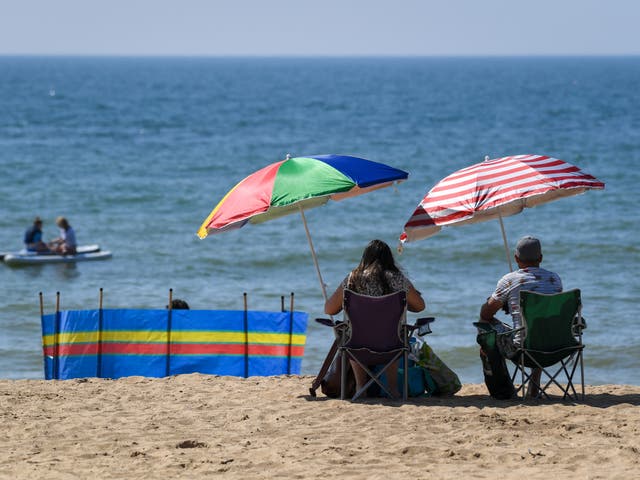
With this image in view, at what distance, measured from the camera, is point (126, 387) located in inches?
298

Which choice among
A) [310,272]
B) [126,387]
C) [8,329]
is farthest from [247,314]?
[310,272]

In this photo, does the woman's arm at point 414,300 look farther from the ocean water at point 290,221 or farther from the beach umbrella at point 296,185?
the ocean water at point 290,221

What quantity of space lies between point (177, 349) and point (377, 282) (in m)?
2.58

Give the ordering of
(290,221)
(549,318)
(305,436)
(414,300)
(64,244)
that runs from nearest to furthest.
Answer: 1. (305,436)
2. (549,318)
3. (414,300)
4. (64,244)
5. (290,221)

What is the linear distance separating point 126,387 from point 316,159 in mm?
2175

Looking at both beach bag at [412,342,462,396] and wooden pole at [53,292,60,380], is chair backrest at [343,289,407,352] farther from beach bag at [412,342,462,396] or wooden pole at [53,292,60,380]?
wooden pole at [53,292,60,380]

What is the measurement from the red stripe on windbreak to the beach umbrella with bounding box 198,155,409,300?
1.70 metres

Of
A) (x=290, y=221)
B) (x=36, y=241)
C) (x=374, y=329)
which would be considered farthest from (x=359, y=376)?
(x=290, y=221)

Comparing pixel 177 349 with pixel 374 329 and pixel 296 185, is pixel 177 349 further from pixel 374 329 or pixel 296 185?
pixel 374 329

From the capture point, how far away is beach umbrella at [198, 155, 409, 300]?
6.75 m

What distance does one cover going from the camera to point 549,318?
640cm

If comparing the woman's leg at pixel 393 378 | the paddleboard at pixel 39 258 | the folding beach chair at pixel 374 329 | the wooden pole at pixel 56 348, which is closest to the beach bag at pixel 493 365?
the folding beach chair at pixel 374 329

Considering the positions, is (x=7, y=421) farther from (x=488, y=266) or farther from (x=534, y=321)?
(x=488, y=266)

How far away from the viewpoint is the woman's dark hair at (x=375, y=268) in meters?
6.54
